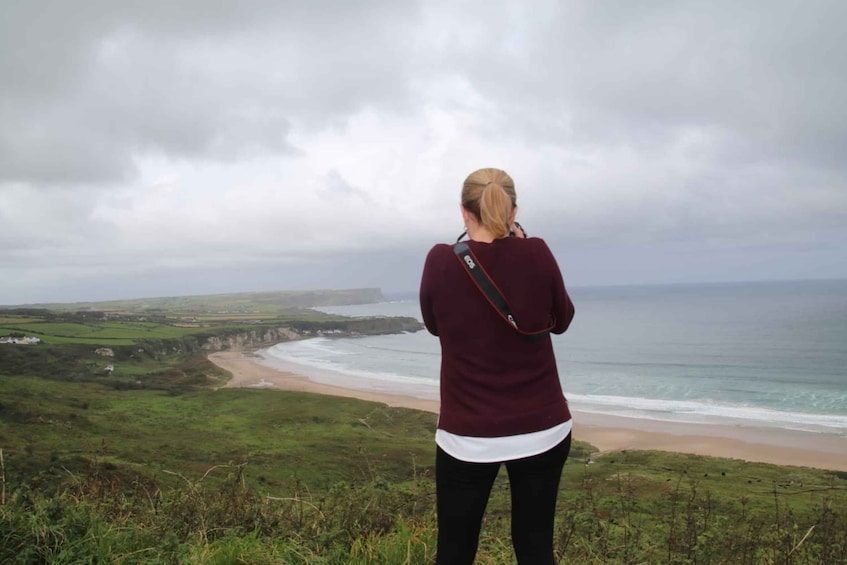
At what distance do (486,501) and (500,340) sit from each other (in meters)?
0.62

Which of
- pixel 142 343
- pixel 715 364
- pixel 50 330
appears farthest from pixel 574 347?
pixel 50 330

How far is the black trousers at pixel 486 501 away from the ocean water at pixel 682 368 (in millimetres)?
32972

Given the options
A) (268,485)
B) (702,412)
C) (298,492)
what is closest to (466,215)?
(298,492)

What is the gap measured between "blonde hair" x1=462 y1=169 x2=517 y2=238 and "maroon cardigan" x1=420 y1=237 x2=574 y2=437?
7 cm

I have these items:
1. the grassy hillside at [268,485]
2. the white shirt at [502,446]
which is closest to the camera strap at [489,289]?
the white shirt at [502,446]

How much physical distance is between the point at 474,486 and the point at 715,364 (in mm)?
55515

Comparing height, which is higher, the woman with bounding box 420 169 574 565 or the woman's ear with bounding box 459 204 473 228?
the woman's ear with bounding box 459 204 473 228

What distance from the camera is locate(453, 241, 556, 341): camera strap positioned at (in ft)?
5.88

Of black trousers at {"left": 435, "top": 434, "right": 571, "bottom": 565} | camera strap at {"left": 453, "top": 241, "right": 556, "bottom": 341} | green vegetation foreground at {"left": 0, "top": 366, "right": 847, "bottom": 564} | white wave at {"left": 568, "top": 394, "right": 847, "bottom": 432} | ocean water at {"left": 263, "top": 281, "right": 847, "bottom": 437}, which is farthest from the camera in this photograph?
ocean water at {"left": 263, "top": 281, "right": 847, "bottom": 437}

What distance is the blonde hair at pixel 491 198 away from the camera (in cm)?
187

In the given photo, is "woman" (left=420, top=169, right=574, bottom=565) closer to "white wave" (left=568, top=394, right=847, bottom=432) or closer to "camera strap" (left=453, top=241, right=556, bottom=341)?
"camera strap" (left=453, top=241, right=556, bottom=341)

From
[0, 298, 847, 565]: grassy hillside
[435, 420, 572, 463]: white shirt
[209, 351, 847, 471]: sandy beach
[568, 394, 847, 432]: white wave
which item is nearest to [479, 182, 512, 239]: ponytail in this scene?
[435, 420, 572, 463]: white shirt

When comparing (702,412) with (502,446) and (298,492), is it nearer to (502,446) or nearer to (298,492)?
(298,492)

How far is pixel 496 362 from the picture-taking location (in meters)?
1.83
